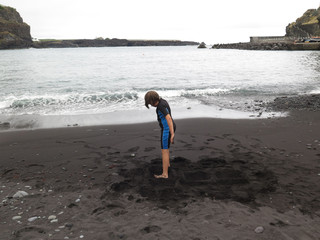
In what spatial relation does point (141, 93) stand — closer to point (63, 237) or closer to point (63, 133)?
point (63, 133)

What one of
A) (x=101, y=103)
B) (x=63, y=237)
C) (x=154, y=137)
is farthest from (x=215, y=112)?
(x=63, y=237)

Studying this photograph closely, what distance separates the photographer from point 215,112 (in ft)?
38.9

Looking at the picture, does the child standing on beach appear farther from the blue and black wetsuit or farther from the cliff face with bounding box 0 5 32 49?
the cliff face with bounding box 0 5 32 49

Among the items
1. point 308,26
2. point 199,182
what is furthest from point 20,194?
point 308,26

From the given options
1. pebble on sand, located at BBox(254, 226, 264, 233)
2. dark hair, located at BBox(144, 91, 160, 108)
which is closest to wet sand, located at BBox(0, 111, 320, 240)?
pebble on sand, located at BBox(254, 226, 264, 233)

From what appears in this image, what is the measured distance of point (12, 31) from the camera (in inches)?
5635

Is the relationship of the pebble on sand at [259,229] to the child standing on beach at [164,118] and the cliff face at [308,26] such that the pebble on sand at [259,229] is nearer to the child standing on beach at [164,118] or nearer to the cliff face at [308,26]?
the child standing on beach at [164,118]

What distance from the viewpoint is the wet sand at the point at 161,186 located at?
Answer: 12.6 ft

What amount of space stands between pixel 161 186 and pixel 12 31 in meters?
168

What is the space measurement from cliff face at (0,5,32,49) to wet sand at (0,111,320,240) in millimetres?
146831

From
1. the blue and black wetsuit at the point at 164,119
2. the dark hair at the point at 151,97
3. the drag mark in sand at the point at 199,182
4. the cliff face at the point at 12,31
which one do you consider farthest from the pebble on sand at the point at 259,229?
the cliff face at the point at 12,31

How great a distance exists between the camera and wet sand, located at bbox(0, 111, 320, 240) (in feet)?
12.6

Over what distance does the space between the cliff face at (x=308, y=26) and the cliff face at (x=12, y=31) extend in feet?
444

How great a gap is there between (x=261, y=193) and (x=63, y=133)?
6604 millimetres
